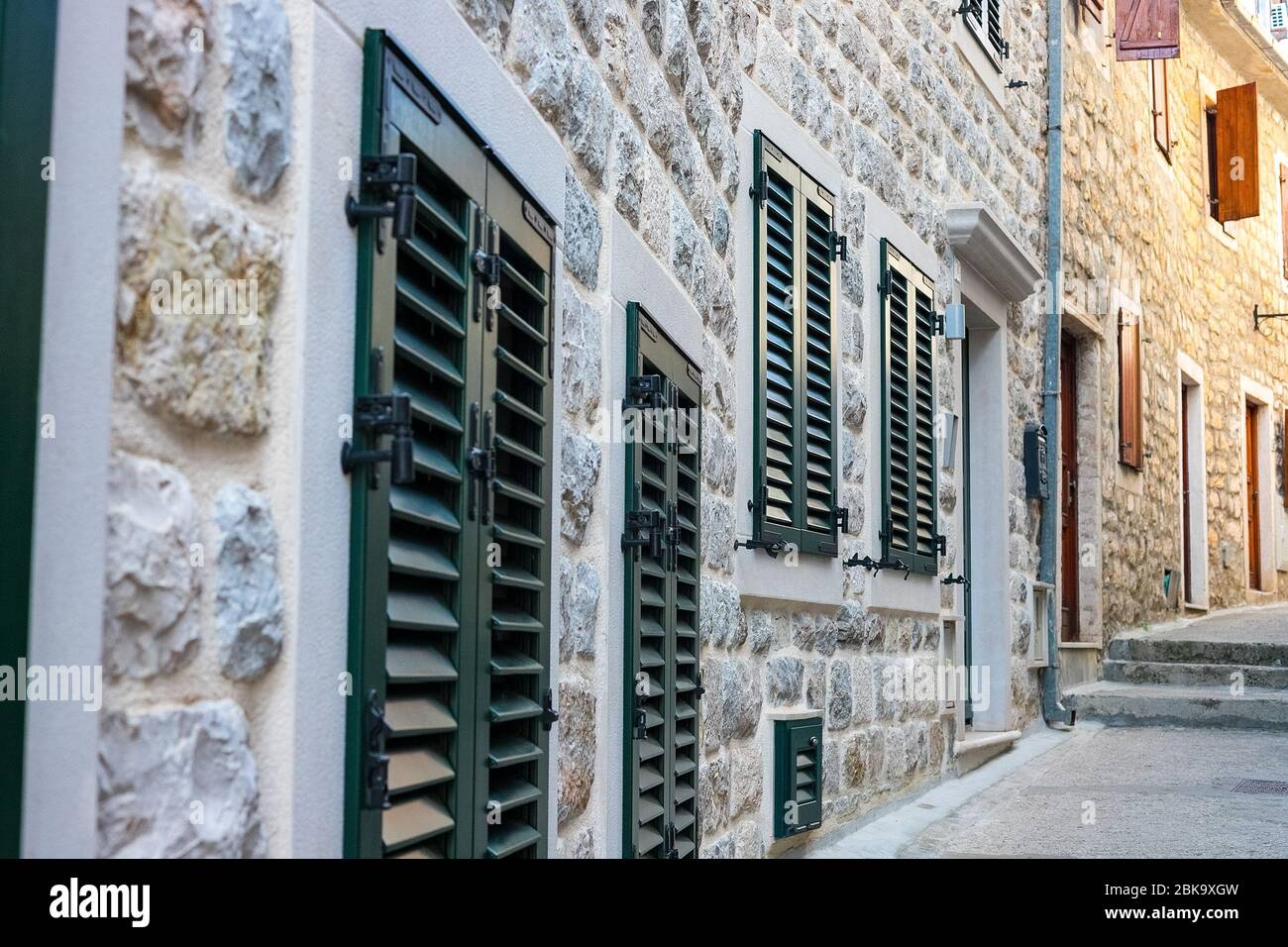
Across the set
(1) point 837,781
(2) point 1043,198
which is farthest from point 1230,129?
(1) point 837,781

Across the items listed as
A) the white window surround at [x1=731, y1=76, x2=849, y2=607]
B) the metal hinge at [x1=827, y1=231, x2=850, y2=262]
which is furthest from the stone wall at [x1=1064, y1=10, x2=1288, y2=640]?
the white window surround at [x1=731, y1=76, x2=849, y2=607]

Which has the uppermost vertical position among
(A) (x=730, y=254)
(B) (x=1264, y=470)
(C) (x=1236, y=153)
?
(C) (x=1236, y=153)

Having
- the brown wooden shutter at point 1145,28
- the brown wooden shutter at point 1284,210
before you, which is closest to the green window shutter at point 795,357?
the brown wooden shutter at point 1145,28

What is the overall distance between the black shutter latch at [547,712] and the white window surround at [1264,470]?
15.4 meters

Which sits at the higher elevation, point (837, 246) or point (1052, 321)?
point (1052, 321)

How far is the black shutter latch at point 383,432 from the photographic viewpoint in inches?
74.0

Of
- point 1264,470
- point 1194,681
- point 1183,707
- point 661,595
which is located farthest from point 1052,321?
point 1264,470

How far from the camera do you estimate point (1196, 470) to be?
15055 millimetres

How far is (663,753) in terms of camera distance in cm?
375

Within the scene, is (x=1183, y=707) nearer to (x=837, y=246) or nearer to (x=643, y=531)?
(x=837, y=246)

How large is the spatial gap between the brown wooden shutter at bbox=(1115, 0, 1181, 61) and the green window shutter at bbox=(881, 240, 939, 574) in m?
5.45

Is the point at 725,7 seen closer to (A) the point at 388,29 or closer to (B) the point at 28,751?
(A) the point at 388,29

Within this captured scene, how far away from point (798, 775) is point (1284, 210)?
604 inches
